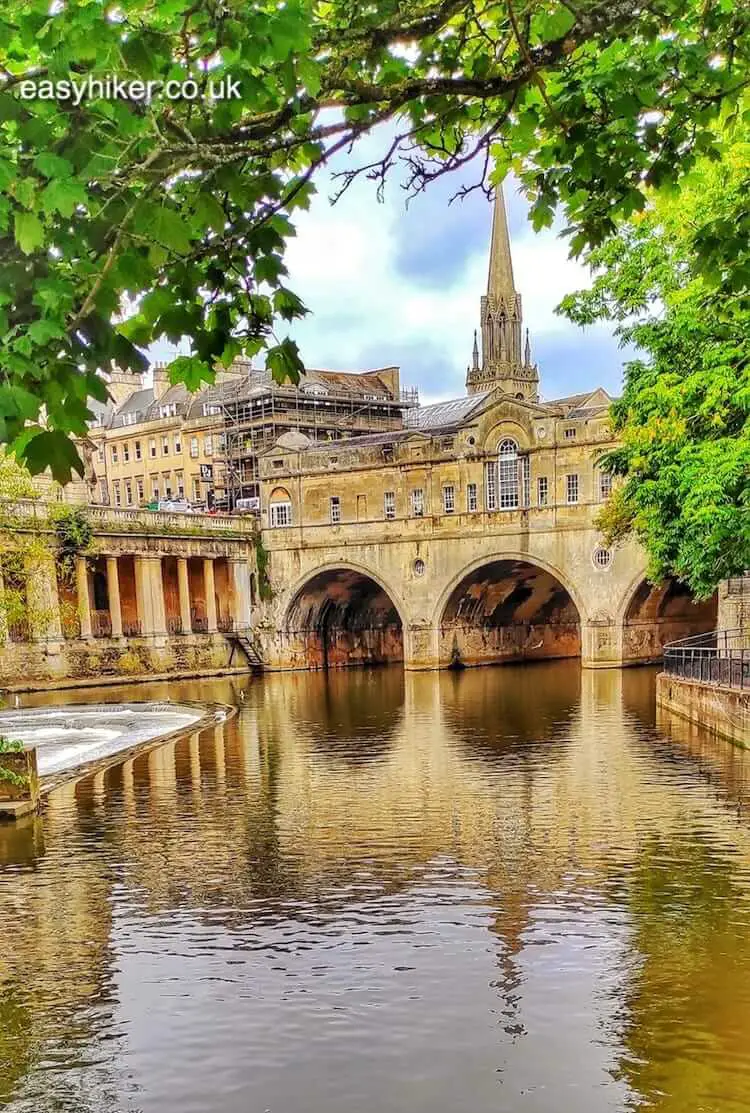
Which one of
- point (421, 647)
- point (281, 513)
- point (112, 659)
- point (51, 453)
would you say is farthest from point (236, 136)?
point (281, 513)

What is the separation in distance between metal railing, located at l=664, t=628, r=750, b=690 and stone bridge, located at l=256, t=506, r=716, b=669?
→ 38.6 feet

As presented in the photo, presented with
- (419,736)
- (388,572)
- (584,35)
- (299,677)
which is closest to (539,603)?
(388,572)

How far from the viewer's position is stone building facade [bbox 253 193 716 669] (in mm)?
45312

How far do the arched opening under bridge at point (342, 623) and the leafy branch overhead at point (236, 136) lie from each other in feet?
151

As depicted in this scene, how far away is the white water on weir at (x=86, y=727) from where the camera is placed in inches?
953

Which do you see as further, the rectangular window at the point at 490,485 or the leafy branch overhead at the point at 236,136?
the rectangular window at the point at 490,485

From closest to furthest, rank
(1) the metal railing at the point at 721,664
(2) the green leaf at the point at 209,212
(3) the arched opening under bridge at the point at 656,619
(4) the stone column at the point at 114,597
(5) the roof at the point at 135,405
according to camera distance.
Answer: (2) the green leaf at the point at 209,212
(1) the metal railing at the point at 721,664
(3) the arched opening under bridge at the point at 656,619
(4) the stone column at the point at 114,597
(5) the roof at the point at 135,405

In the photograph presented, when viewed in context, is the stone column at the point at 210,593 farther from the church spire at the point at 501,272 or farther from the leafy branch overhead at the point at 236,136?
the leafy branch overhead at the point at 236,136

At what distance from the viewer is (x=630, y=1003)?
9.00 m

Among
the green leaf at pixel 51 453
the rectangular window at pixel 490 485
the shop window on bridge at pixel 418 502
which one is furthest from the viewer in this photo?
the shop window on bridge at pixel 418 502

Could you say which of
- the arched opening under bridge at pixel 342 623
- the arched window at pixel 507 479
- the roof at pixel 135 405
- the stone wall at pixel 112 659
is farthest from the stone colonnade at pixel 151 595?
the roof at pixel 135 405

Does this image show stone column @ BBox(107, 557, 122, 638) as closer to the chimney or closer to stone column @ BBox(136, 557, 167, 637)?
stone column @ BBox(136, 557, 167, 637)

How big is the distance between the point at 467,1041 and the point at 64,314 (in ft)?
23.6

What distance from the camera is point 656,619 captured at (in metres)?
46.8
